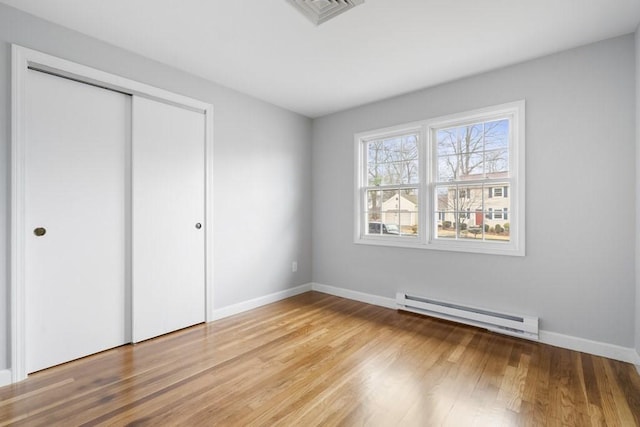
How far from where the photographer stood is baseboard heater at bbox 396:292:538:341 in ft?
8.99

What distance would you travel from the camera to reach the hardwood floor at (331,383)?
5.72ft

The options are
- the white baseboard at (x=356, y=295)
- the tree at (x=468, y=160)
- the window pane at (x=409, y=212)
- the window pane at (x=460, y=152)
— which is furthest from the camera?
the white baseboard at (x=356, y=295)

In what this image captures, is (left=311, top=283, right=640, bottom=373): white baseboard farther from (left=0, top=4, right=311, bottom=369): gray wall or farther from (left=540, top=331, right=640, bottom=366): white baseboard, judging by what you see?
(left=0, top=4, right=311, bottom=369): gray wall

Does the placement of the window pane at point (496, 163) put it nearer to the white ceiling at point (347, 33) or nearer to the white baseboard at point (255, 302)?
the white ceiling at point (347, 33)

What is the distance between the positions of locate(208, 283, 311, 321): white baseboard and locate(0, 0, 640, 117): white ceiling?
2.51 metres

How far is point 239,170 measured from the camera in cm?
355

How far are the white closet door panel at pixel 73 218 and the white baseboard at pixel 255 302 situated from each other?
2.95 ft

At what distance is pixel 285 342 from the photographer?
2.75 meters

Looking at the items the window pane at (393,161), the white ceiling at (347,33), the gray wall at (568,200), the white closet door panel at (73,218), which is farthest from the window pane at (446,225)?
the white closet door panel at (73,218)

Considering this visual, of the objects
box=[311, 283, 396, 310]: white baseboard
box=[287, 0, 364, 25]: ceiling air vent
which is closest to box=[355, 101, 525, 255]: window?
box=[311, 283, 396, 310]: white baseboard

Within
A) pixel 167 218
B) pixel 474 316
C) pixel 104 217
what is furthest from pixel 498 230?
pixel 104 217

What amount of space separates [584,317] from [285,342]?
2.55 meters

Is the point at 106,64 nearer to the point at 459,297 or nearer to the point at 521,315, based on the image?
the point at 459,297

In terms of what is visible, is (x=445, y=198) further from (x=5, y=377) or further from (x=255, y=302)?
(x=5, y=377)
